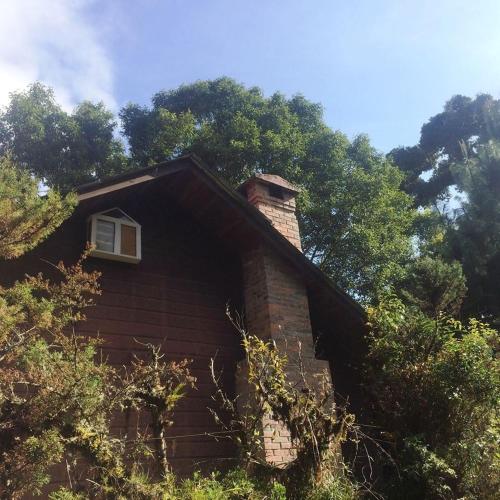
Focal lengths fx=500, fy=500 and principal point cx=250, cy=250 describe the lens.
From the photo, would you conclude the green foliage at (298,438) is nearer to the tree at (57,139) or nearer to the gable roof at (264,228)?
the gable roof at (264,228)

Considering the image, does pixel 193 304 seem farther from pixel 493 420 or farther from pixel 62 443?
pixel 493 420

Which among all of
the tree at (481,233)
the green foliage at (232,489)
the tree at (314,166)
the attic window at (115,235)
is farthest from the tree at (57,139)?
the green foliage at (232,489)

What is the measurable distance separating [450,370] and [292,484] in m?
2.86

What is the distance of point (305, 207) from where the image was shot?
16.1 meters

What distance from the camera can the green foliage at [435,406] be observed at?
19.8 ft

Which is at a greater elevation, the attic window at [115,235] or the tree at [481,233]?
the tree at [481,233]

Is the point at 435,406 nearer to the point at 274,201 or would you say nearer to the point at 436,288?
the point at 436,288

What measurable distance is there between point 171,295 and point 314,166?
1087 cm

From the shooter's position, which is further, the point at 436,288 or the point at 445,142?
the point at 445,142

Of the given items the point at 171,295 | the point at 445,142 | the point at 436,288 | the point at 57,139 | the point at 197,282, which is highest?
the point at 445,142

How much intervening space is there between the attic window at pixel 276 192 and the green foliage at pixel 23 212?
14.3 ft

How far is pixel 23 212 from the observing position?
495 centimetres

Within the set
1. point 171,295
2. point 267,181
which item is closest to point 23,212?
point 171,295

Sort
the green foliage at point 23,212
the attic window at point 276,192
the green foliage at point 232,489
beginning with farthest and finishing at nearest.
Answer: the attic window at point 276,192, the green foliage at point 23,212, the green foliage at point 232,489
